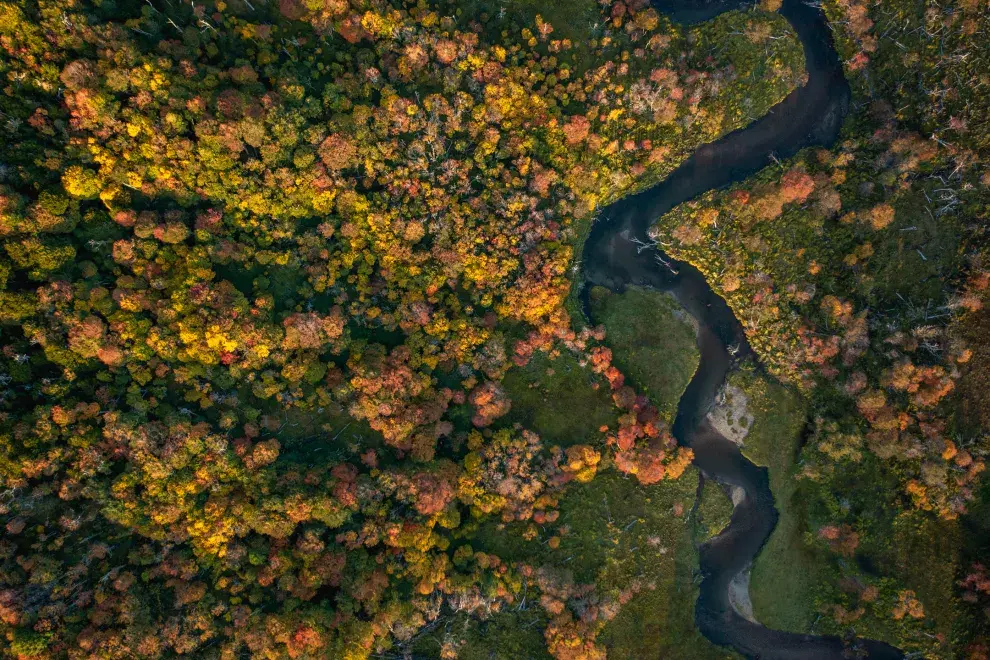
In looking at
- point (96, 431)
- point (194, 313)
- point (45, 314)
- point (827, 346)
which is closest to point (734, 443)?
point (827, 346)

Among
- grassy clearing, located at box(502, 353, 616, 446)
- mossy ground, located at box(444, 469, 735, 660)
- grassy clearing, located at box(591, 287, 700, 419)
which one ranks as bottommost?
mossy ground, located at box(444, 469, 735, 660)

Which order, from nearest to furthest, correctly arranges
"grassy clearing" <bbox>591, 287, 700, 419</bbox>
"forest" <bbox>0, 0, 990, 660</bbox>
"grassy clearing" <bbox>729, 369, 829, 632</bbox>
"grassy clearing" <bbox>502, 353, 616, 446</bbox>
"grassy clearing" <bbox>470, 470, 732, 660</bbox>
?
"forest" <bbox>0, 0, 990, 660</bbox> < "grassy clearing" <bbox>470, 470, 732, 660</bbox> < "grassy clearing" <bbox>502, 353, 616, 446</bbox> < "grassy clearing" <bbox>729, 369, 829, 632</bbox> < "grassy clearing" <bbox>591, 287, 700, 419</bbox>

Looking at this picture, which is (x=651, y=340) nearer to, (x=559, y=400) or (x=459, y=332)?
(x=559, y=400)

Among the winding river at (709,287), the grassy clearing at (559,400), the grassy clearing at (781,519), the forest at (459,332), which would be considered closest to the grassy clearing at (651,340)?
the forest at (459,332)

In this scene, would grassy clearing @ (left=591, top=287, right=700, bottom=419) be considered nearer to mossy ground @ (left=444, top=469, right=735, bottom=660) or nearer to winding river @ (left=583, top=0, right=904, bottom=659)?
winding river @ (left=583, top=0, right=904, bottom=659)

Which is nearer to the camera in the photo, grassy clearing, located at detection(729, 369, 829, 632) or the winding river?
grassy clearing, located at detection(729, 369, 829, 632)

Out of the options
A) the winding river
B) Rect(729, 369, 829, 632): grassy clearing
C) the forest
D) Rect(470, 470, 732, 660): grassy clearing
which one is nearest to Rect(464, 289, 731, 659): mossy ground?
Rect(470, 470, 732, 660): grassy clearing

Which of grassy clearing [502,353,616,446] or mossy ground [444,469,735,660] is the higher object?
grassy clearing [502,353,616,446]
